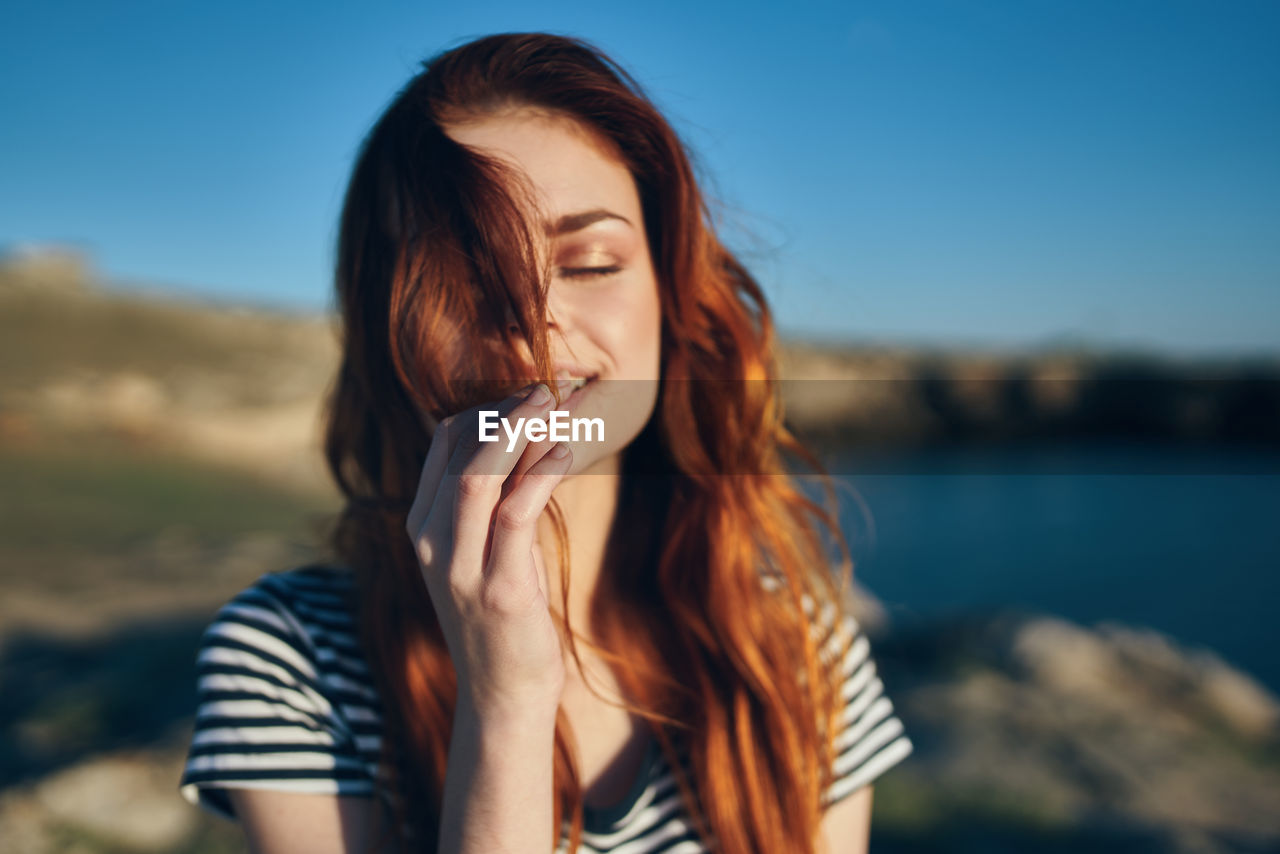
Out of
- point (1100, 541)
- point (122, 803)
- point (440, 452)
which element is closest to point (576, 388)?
point (440, 452)

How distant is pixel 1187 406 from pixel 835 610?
22.7 m

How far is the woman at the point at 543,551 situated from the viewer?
1.25 m

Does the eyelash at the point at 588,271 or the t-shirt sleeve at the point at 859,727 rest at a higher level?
the eyelash at the point at 588,271

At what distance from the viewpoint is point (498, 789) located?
123 cm

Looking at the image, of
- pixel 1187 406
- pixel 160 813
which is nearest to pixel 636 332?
pixel 160 813

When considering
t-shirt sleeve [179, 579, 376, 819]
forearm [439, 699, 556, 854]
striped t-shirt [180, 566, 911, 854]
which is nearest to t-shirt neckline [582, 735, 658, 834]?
striped t-shirt [180, 566, 911, 854]

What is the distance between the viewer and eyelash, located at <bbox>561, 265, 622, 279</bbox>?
1.49 m

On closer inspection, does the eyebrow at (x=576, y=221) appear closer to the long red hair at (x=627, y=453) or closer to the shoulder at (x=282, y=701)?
the long red hair at (x=627, y=453)

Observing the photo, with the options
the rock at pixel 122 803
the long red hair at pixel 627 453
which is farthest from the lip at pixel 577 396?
the rock at pixel 122 803

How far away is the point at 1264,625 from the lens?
9000 mm

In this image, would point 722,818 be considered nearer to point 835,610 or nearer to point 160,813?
point 835,610

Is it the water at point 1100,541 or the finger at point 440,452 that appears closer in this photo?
the finger at point 440,452

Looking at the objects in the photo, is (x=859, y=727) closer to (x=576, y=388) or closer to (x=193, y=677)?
(x=576, y=388)

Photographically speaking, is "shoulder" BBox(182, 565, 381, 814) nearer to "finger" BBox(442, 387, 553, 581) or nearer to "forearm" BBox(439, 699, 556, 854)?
"forearm" BBox(439, 699, 556, 854)
